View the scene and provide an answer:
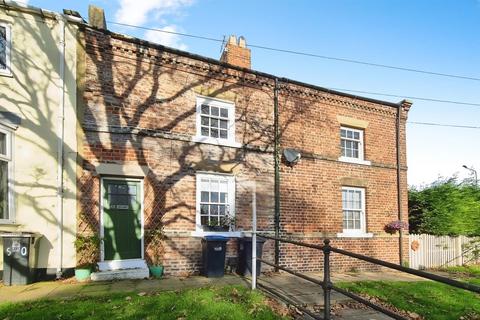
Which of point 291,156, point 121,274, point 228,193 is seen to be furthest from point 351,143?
point 121,274

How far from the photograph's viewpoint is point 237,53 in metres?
11.9

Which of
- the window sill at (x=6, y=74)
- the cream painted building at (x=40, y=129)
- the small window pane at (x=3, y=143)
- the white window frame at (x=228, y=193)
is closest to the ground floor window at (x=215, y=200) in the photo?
the white window frame at (x=228, y=193)

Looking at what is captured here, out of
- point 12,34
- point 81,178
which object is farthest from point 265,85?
point 12,34

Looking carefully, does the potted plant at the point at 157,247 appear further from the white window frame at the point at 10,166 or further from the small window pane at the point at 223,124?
the small window pane at the point at 223,124

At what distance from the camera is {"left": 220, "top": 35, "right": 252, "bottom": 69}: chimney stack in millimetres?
11848

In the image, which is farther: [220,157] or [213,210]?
[220,157]

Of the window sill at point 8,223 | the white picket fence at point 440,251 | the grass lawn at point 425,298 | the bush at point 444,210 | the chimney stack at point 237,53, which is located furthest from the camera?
the bush at point 444,210

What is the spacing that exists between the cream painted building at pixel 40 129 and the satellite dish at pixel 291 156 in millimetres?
6150

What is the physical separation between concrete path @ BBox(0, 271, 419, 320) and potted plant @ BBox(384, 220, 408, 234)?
5.49m

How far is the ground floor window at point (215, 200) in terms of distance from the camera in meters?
9.87

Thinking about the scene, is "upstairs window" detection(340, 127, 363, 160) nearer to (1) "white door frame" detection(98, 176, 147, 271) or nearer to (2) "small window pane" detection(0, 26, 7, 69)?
(1) "white door frame" detection(98, 176, 147, 271)

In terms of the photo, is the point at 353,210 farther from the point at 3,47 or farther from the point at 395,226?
the point at 3,47

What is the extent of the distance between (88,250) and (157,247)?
1.66 metres

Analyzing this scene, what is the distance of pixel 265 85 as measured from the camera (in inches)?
448
